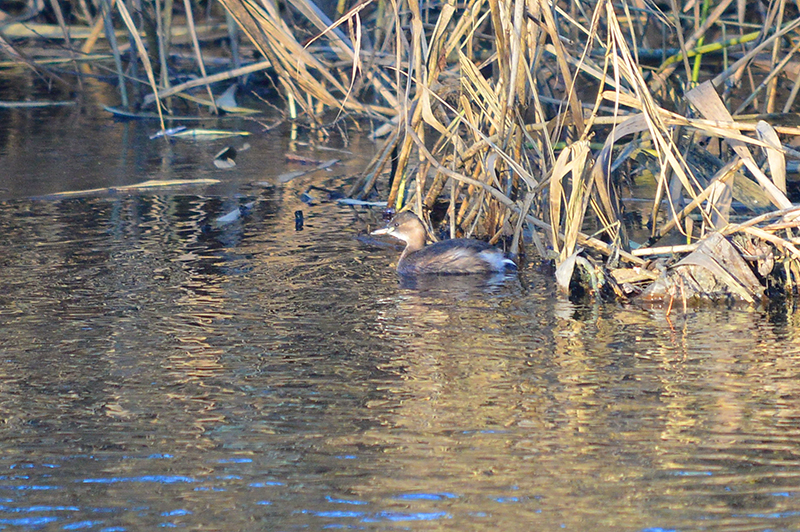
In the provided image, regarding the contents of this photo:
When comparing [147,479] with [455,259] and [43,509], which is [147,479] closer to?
[43,509]

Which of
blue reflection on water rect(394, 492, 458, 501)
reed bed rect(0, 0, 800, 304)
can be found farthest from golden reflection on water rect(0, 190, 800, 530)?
reed bed rect(0, 0, 800, 304)

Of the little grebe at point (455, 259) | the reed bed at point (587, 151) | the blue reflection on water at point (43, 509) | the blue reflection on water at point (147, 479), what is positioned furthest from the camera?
the little grebe at point (455, 259)

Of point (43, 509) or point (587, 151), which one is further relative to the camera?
point (587, 151)

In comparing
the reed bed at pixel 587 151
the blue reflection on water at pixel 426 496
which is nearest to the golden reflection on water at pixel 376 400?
the blue reflection on water at pixel 426 496

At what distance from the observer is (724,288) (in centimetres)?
560

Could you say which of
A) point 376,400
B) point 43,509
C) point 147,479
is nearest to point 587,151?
point 376,400

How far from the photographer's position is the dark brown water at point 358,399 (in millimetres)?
3305

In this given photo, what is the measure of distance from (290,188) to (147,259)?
2436 mm

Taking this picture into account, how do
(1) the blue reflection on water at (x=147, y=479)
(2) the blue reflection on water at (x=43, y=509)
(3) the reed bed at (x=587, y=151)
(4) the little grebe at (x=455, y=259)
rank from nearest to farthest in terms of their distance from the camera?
(2) the blue reflection on water at (x=43, y=509) < (1) the blue reflection on water at (x=147, y=479) < (3) the reed bed at (x=587, y=151) < (4) the little grebe at (x=455, y=259)

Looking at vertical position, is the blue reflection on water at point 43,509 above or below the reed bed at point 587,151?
below

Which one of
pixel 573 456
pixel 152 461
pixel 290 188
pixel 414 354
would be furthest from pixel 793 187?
pixel 152 461

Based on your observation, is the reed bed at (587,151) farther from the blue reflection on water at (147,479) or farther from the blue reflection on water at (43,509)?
the blue reflection on water at (43,509)

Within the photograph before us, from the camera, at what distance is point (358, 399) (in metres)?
4.21

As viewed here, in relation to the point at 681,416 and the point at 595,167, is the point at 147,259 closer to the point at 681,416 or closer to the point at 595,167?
the point at 595,167
